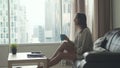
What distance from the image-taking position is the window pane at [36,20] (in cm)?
614

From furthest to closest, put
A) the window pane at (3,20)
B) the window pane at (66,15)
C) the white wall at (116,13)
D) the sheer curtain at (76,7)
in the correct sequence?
the window pane at (66,15) → the window pane at (3,20) → the sheer curtain at (76,7) → the white wall at (116,13)

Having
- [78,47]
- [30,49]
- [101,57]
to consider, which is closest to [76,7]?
[30,49]

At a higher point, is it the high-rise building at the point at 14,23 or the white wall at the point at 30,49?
the high-rise building at the point at 14,23

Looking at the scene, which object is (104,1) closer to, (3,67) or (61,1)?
(61,1)

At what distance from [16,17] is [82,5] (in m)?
1.69

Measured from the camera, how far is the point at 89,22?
19.1ft

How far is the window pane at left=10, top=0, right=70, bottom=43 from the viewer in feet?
20.1

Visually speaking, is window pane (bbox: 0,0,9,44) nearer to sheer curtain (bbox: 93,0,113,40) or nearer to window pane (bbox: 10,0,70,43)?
window pane (bbox: 10,0,70,43)

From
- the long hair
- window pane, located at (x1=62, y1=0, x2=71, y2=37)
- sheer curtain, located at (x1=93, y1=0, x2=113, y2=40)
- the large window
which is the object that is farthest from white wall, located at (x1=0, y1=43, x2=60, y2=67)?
the long hair

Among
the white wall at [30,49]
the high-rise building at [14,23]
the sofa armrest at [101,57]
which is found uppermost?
Answer: the high-rise building at [14,23]

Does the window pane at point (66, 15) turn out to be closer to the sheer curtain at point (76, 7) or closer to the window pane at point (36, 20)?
the window pane at point (36, 20)

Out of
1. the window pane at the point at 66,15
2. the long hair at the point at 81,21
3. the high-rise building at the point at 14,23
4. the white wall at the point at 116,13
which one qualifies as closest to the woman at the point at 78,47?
the long hair at the point at 81,21

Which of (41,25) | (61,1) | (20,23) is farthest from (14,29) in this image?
(61,1)

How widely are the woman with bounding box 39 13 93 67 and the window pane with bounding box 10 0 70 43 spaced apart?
→ 183 cm
